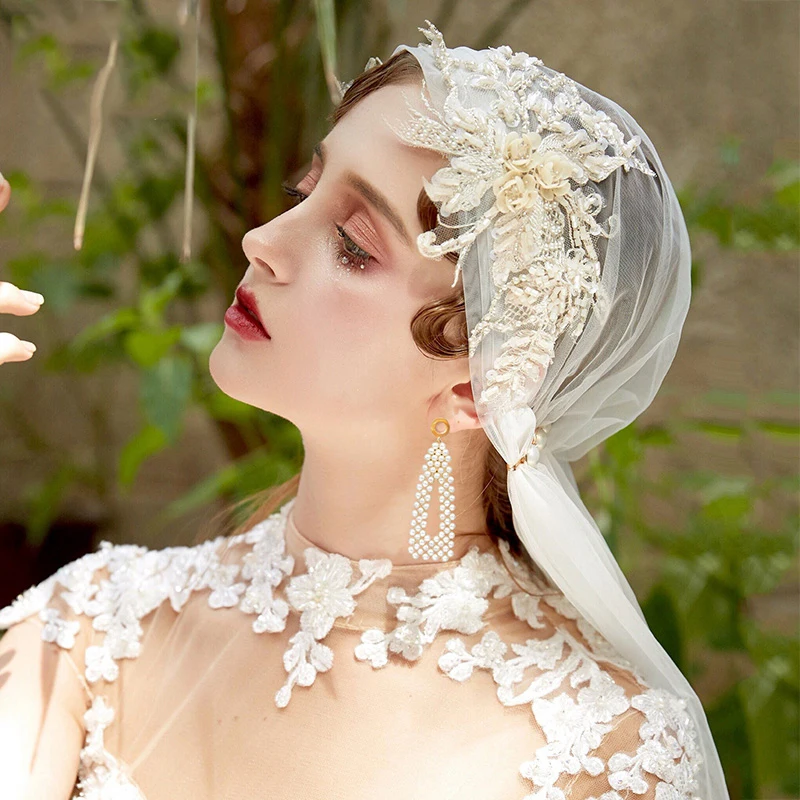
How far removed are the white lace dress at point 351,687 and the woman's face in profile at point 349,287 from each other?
0.23m

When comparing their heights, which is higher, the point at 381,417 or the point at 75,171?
the point at 381,417

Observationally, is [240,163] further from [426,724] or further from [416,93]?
[426,724]

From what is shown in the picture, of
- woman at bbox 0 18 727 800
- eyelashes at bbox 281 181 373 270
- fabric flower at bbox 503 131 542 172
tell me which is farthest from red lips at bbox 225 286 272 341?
fabric flower at bbox 503 131 542 172

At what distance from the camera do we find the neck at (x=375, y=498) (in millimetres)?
1224

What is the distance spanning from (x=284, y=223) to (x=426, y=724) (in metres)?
0.61

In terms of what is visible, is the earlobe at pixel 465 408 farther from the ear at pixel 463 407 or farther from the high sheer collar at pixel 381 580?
the high sheer collar at pixel 381 580

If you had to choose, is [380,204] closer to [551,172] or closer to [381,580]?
[551,172]

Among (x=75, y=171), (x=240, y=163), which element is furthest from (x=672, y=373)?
(x=75, y=171)

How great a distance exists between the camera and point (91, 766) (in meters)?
1.23

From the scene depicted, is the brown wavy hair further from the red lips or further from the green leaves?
the green leaves

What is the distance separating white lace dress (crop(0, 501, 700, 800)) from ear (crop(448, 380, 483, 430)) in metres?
0.17

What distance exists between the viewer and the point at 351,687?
1.17 m

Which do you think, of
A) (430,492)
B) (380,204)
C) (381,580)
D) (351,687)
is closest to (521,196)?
(380,204)

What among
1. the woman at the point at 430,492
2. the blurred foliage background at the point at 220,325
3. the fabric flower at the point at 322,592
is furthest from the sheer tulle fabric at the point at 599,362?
the blurred foliage background at the point at 220,325
